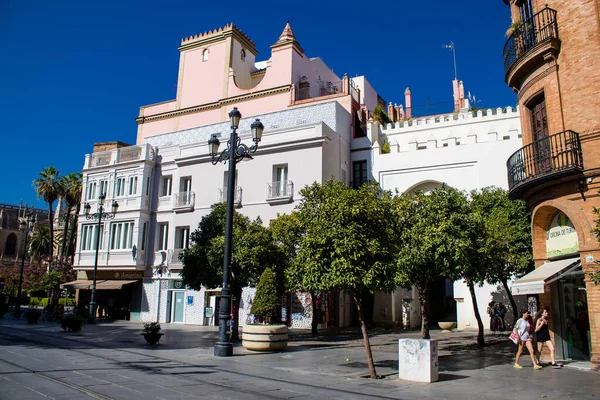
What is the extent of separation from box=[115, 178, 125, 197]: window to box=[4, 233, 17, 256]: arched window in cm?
6898

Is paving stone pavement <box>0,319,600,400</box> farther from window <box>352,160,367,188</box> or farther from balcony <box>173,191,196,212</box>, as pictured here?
window <box>352,160,367,188</box>

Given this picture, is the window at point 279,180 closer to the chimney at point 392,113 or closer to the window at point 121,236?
the window at point 121,236

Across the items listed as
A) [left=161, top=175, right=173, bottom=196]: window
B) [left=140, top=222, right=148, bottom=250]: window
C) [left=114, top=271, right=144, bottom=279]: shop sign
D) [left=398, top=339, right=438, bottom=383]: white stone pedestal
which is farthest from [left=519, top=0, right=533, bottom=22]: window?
[left=114, top=271, right=144, bottom=279]: shop sign

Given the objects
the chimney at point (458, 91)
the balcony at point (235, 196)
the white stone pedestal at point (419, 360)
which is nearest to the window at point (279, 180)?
the balcony at point (235, 196)

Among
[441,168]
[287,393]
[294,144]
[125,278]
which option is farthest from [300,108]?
[287,393]

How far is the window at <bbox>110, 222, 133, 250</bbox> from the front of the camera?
3375 cm

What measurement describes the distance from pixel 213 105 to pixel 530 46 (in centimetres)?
2634

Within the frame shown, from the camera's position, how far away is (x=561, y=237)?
13945mm

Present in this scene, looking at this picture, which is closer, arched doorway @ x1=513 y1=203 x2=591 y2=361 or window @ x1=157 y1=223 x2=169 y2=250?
arched doorway @ x1=513 y1=203 x2=591 y2=361

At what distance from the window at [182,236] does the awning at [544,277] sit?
74.7 feet

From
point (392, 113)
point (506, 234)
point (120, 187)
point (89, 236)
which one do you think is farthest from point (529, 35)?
point (89, 236)

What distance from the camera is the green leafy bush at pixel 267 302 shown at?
57.8ft

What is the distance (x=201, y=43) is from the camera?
1535 inches

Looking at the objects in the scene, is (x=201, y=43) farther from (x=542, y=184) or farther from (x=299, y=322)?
(x=542, y=184)
